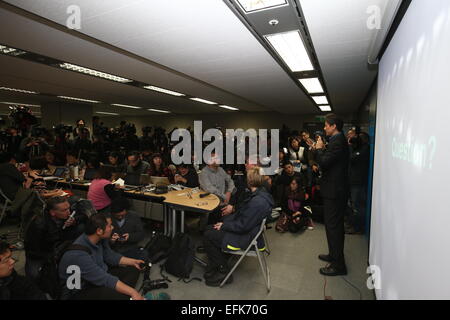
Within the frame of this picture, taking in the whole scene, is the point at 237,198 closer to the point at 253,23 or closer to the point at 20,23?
the point at 253,23

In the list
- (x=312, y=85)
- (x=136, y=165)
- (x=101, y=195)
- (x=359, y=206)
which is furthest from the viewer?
(x=312, y=85)

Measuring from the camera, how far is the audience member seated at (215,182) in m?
3.73

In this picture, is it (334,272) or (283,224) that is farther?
(283,224)

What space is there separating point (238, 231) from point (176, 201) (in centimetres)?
116

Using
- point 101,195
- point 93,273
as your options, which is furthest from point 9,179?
point 93,273

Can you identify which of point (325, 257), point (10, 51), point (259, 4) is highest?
point (10, 51)

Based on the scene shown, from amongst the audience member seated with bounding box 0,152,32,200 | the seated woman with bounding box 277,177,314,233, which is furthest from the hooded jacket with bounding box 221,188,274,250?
the audience member seated with bounding box 0,152,32,200

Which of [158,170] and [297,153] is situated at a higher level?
[297,153]

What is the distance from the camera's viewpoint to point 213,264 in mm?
2705

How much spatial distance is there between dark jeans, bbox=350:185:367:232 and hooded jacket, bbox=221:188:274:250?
2323mm

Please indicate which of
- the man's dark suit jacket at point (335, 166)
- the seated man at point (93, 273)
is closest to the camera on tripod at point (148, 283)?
the seated man at point (93, 273)

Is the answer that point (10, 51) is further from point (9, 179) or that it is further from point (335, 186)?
point (335, 186)

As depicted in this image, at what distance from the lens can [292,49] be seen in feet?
9.78
